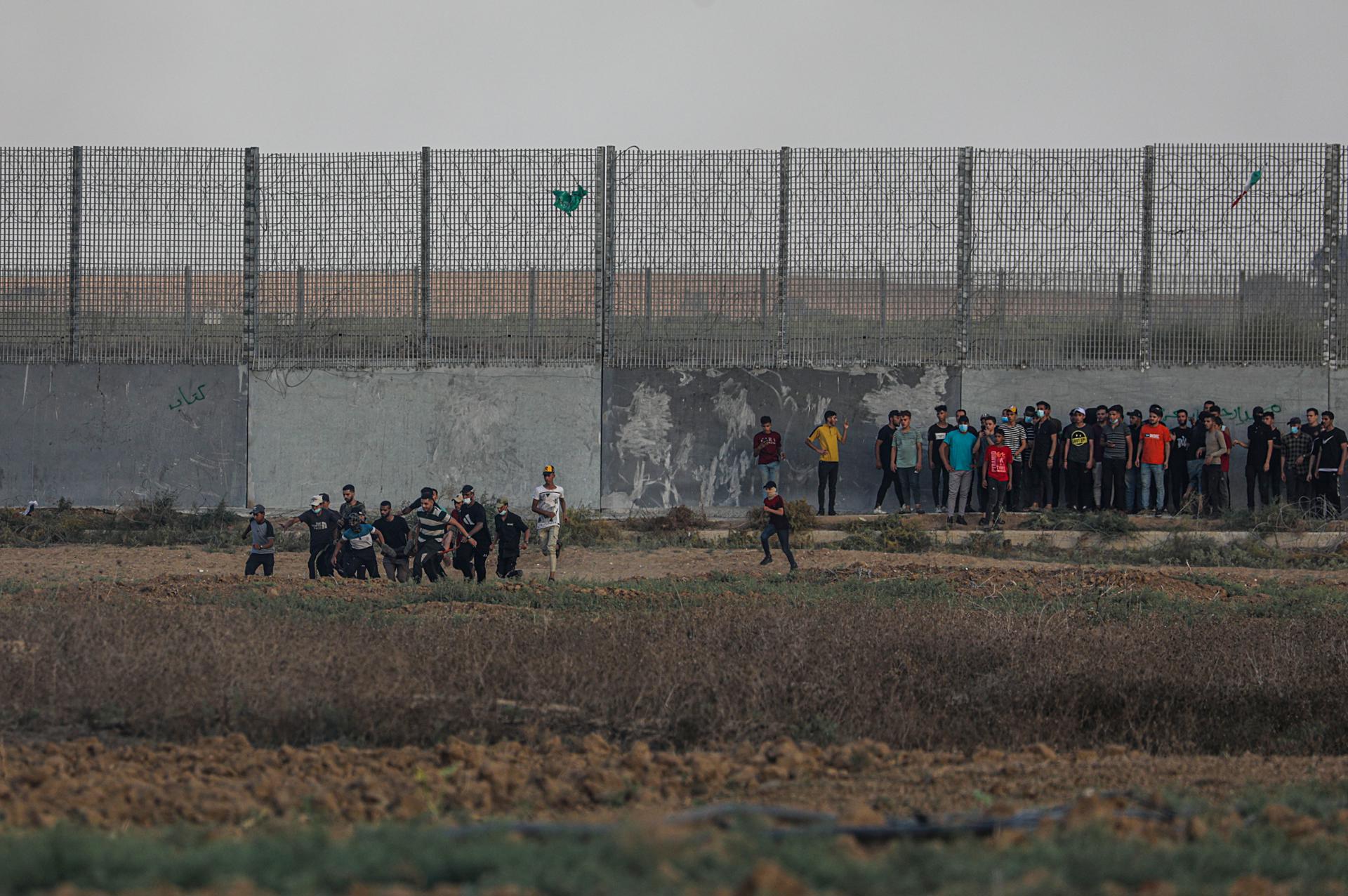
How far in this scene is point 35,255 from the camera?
79.9 feet

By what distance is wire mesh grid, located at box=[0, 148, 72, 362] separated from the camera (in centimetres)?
2420

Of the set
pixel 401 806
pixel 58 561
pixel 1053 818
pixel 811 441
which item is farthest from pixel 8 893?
pixel 811 441

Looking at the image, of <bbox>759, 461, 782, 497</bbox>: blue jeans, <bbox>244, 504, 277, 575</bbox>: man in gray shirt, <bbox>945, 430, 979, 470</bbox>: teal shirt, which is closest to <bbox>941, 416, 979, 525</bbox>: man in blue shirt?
<bbox>945, 430, 979, 470</bbox>: teal shirt

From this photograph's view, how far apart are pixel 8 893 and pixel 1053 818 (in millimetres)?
4027

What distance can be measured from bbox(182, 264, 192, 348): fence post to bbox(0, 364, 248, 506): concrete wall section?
1.20 feet

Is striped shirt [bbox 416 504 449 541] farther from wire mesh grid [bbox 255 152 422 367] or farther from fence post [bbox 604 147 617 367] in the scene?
wire mesh grid [bbox 255 152 422 367]

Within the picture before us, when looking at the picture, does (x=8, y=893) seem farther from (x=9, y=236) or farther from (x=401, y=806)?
(x=9, y=236)

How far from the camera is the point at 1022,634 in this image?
1124 cm

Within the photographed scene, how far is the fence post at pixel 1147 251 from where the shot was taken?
76.4 ft

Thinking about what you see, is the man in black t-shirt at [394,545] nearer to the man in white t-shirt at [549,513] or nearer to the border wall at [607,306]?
the man in white t-shirt at [549,513]

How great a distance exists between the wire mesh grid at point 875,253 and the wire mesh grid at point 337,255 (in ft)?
21.9

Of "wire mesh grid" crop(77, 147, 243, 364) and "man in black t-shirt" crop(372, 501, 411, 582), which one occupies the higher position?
"wire mesh grid" crop(77, 147, 243, 364)

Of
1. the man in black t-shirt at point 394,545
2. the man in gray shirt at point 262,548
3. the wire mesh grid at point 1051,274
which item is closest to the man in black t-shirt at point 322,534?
the man in gray shirt at point 262,548

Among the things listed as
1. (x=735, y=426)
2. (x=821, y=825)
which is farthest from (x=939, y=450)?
(x=821, y=825)
